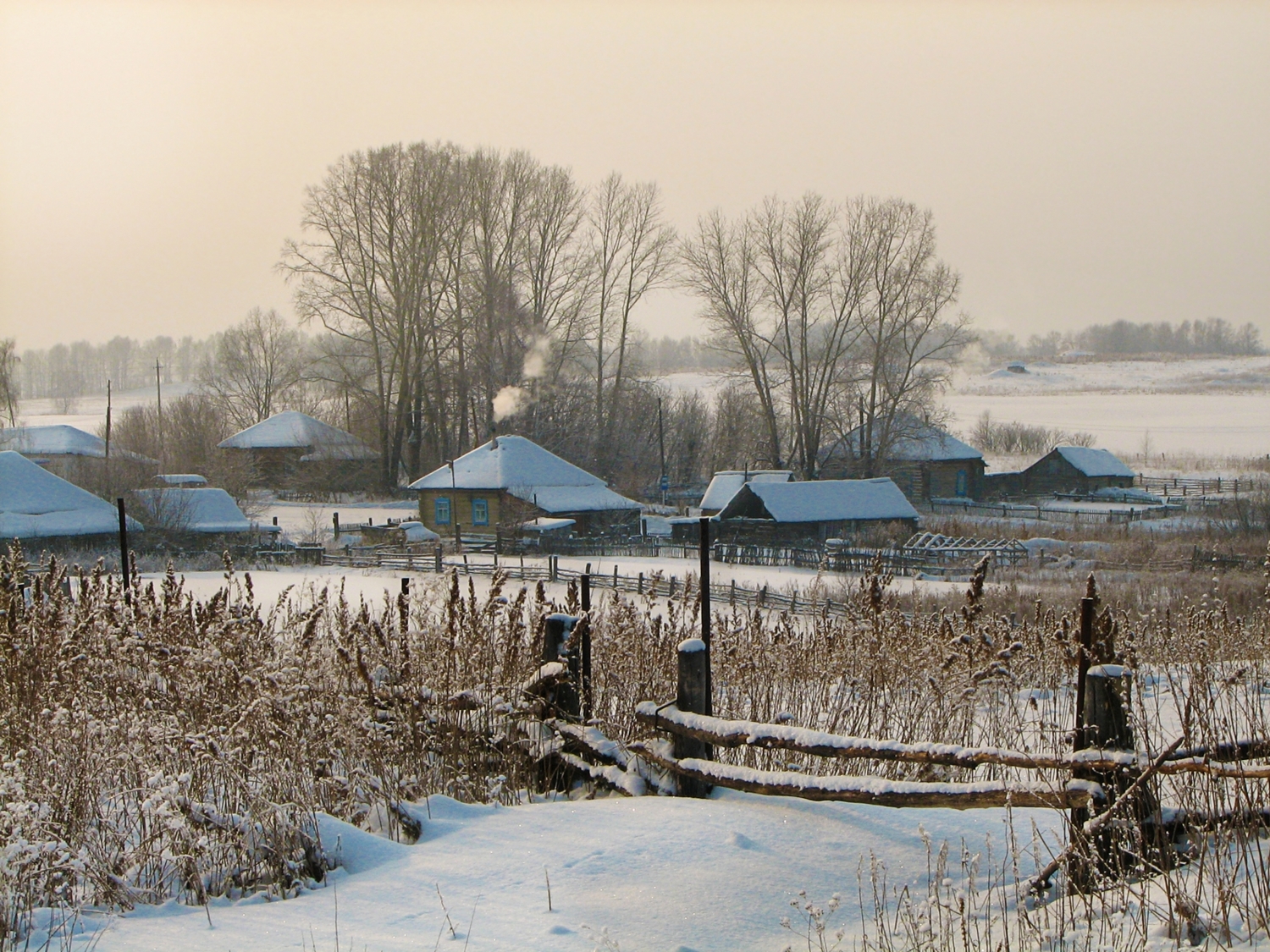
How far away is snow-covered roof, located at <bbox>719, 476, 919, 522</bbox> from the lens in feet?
132

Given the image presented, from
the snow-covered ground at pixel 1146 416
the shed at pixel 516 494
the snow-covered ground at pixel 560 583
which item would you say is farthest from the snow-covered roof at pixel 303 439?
the snow-covered ground at pixel 1146 416

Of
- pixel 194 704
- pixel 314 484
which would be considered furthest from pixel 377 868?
pixel 314 484

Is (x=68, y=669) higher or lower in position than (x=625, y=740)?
higher

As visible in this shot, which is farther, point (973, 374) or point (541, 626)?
point (973, 374)

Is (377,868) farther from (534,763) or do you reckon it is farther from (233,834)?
(534,763)

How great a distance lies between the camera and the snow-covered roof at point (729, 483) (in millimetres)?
45344

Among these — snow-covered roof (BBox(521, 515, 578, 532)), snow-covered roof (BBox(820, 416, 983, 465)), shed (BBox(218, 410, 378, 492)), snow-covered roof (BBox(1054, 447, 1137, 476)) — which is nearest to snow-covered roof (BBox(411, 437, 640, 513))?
snow-covered roof (BBox(521, 515, 578, 532))

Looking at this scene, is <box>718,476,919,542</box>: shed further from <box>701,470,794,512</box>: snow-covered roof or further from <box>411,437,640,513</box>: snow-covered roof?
<box>411,437,640,513</box>: snow-covered roof

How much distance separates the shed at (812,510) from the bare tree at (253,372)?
134 feet

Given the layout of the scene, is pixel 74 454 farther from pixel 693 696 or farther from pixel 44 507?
pixel 693 696

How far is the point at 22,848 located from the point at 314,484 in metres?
57.2

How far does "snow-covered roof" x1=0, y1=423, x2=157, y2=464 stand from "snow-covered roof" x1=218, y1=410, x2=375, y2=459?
579 centimetres

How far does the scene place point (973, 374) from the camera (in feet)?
407

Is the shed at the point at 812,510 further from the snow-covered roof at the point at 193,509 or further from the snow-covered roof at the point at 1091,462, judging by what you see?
the snow-covered roof at the point at 1091,462
